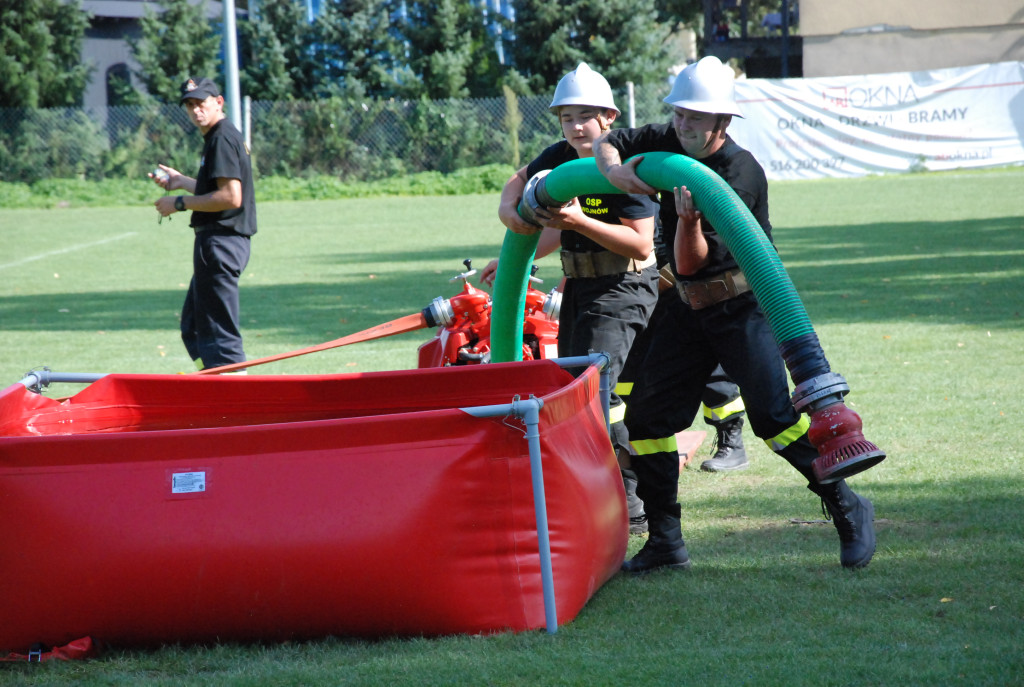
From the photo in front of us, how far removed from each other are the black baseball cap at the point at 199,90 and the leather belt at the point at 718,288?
4430 millimetres

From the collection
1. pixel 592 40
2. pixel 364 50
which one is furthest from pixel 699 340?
pixel 364 50

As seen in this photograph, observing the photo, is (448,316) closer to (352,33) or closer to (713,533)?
(713,533)

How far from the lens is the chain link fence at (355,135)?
3272 cm

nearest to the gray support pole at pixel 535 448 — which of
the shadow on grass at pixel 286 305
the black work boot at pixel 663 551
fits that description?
the black work boot at pixel 663 551

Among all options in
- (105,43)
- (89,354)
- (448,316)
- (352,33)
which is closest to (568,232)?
(448,316)

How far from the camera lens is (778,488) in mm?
5898

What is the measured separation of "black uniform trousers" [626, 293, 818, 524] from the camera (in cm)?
442

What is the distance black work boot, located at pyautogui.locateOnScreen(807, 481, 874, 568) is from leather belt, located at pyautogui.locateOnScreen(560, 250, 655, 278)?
4.29 ft

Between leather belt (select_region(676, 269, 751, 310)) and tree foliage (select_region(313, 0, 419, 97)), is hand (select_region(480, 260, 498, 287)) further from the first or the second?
tree foliage (select_region(313, 0, 419, 97))

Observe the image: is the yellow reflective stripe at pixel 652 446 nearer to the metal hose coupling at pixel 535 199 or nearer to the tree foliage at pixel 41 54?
the metal hose coupling at pixel 535 199

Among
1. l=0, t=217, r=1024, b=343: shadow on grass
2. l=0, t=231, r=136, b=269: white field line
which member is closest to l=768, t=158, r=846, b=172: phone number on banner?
l=0, t=217, r=1024, b=343: shadow on grass

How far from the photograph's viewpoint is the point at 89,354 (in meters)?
10.3

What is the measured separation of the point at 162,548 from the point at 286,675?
0.58 meters

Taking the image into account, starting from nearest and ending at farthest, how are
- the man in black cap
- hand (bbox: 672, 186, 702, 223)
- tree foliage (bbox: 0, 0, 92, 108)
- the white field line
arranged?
1. hand (bbox: 672, 186, 702, 223)
2. the man in black cap
3. the white field line
4. tree foliage (bbox: 0, 0, 92, 108)
